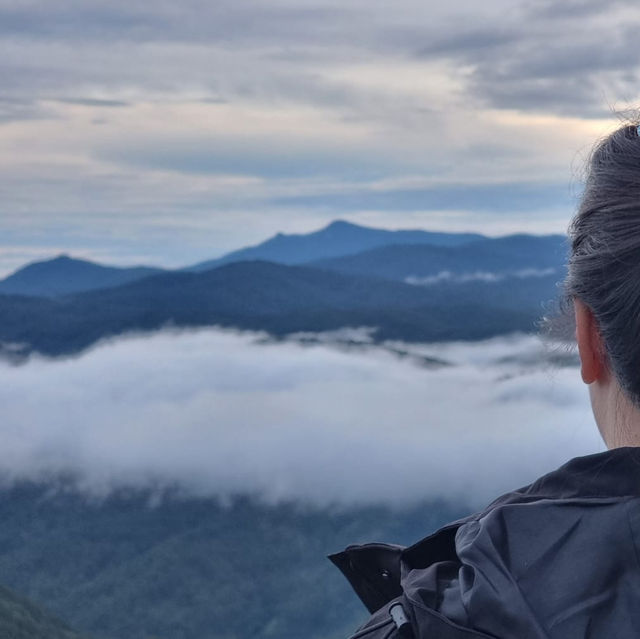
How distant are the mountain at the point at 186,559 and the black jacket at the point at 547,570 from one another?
27573 millimetres

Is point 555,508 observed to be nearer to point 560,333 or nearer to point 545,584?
point 545,584

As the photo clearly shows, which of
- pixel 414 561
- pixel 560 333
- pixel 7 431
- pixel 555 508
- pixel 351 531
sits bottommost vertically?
pixel 351 531

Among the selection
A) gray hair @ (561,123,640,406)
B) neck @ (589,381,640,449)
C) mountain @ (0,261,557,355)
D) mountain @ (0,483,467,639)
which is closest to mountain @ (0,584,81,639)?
neck @ (589,381,640,449)

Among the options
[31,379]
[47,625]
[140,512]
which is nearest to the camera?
[47,625]

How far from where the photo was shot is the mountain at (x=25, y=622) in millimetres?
10692

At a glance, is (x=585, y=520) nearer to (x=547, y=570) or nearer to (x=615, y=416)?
(x=547, y=570)

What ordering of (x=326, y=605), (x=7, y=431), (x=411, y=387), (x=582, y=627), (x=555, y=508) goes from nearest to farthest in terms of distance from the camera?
(x=582, y=627)
(x=555, y=508)
(x=326, y=605)
(x=7, y=431)
(x=411, y=387)

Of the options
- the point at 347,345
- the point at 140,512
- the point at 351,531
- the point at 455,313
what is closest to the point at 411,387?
the point at 347,345

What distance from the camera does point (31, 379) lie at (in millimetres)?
63219

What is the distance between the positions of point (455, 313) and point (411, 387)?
2080 centimetres

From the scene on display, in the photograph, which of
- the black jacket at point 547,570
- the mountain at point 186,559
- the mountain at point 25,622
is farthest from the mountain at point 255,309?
the black jacket at point 547,570

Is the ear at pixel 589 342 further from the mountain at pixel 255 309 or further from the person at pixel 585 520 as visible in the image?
the mountain at pixel 255 309

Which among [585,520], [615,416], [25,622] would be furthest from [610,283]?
[25,622]

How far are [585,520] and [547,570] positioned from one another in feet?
0.40
